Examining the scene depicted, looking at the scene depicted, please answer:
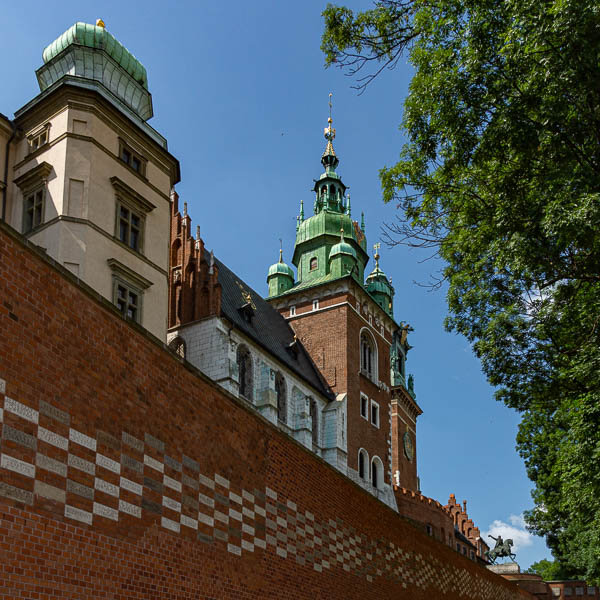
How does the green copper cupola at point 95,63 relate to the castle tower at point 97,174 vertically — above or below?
above

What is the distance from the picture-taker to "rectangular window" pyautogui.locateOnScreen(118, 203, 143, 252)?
27000mm

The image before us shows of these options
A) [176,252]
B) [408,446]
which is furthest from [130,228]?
[408,446]

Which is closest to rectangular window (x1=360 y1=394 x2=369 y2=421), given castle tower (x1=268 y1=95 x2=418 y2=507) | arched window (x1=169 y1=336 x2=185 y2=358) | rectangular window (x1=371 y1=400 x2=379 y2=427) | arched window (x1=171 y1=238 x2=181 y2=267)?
castle tower (x1=268 y1=95 x2=418 y2=507)

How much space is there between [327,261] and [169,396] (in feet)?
138

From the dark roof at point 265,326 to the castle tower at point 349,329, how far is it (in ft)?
3.81

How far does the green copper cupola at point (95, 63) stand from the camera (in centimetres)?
2800

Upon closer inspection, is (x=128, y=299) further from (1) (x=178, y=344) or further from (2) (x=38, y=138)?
(1) (x=178, y=344)

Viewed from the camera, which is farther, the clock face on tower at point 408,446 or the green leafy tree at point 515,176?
the clock face on tower at point 408,446

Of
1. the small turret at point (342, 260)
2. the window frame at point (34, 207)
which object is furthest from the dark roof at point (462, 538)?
the window frame at point (34, 207)

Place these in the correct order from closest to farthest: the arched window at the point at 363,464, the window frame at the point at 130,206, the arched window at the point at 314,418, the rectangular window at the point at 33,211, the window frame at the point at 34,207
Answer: the window frame at the point at 34,207 → the rectangular window at the point at 33,211 → the window frame at the point at 130,206 → the arched window at the point at 314,418 → the arched window at the point at 363,464

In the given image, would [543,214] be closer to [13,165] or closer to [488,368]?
[488,368]

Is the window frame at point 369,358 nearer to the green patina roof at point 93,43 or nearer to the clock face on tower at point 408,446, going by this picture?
the clock face on tower at point 408,446

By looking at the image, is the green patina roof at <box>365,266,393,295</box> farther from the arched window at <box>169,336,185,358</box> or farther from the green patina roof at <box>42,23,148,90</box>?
the green patina roof at <box>42,23,148,90</box>

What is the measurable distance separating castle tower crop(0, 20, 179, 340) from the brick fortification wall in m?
12.5
